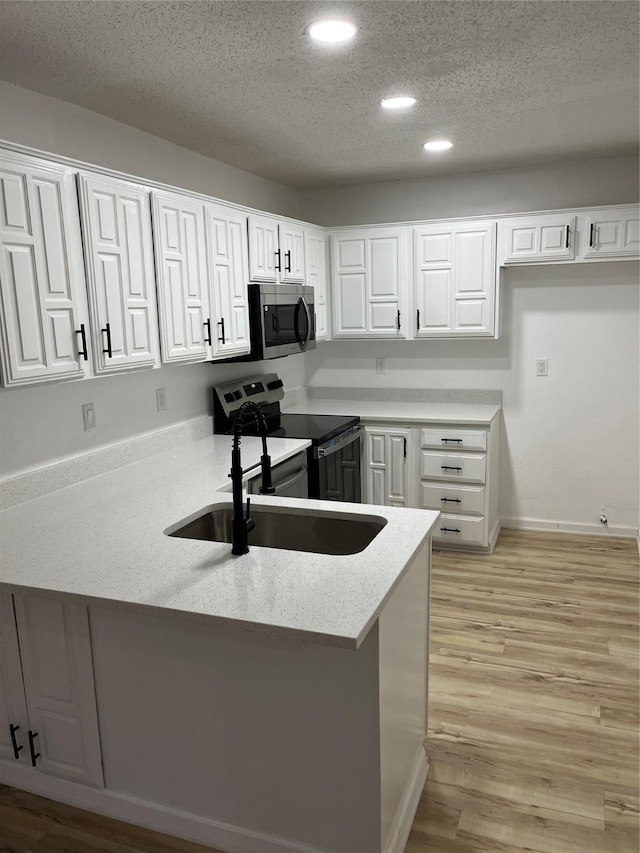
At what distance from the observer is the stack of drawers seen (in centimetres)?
419

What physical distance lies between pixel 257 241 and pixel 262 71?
1.18 meters

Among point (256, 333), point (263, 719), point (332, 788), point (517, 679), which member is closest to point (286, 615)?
point (263, 719)

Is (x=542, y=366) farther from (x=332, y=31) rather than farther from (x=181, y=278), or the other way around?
(x=332, y=31)

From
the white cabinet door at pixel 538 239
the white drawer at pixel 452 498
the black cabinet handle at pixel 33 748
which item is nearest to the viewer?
the black cabinet handle at pixel 33 748

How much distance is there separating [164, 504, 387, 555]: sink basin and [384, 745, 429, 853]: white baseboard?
2.47 ft

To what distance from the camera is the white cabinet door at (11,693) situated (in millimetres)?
2068

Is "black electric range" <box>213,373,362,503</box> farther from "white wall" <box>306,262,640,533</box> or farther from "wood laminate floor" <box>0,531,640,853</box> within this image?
"white wall" <box>306,262,640,533</box>

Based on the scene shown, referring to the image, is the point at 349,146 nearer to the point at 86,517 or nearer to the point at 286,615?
the point at 86,517

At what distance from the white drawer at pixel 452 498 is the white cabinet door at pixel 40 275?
2.59 m

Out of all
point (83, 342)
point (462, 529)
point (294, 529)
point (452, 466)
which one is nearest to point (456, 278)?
point (452, 466)

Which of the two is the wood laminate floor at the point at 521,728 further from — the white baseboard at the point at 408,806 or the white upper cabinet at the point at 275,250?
the white upper cabinet at the point at 275,250

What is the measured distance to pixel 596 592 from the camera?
12.2 ft

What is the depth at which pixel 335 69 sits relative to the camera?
2.40 meters

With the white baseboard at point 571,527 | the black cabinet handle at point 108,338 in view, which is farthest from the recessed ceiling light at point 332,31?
the white baseboard at point 571,527
